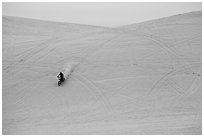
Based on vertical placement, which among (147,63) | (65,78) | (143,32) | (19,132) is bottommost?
(19,132)

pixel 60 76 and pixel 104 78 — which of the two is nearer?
pixel 60 76

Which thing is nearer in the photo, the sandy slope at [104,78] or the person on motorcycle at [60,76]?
the sandy slope at [104,78]

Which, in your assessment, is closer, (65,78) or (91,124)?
(91,124)

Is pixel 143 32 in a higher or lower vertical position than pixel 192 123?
higher

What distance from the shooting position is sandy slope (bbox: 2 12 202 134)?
1110 cm

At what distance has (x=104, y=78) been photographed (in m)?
12.3

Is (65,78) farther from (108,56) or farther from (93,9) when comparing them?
(93,9)

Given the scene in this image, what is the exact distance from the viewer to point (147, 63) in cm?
1265

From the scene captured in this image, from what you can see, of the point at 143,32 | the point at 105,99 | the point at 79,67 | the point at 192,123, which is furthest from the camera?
the point at 143,32

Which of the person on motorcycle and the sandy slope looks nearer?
the sandy slope

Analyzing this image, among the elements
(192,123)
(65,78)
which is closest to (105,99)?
(65,78)

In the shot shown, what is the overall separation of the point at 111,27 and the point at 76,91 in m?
4.01

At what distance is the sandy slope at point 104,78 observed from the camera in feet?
36.4

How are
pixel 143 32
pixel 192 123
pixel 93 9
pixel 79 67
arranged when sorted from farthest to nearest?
pixel 93 9
pixel 143 32
pixel 79 67
pixel 192 123
